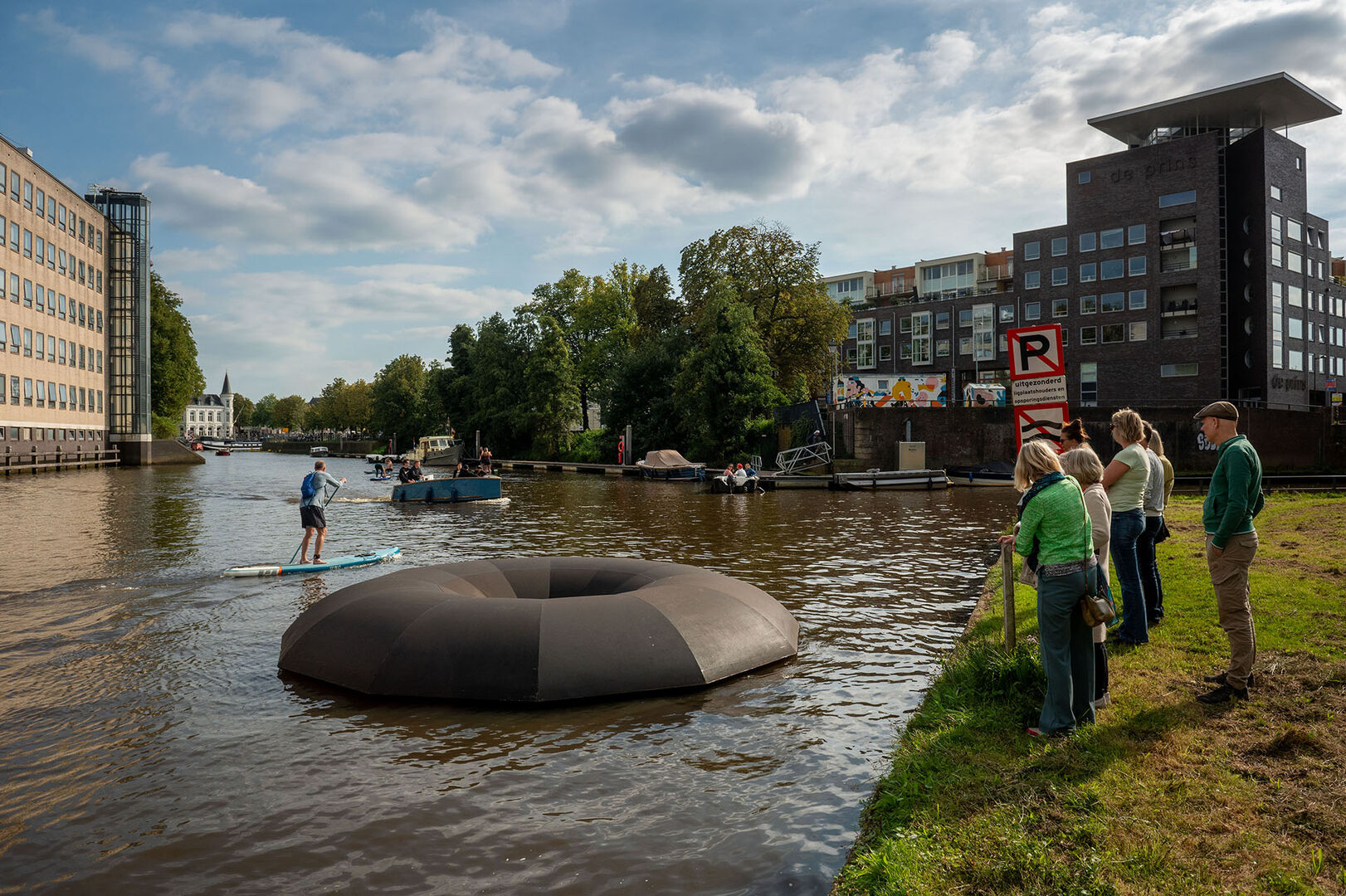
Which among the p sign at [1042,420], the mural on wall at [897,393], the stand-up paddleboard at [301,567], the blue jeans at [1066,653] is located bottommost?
the stand-up paddleboard at [301,567]

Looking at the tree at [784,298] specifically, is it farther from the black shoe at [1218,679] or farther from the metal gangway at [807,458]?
the black shoe at [1218,679]

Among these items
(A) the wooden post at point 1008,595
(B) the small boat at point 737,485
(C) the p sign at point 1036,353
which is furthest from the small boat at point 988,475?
(A) the wooden post at point 1008,595

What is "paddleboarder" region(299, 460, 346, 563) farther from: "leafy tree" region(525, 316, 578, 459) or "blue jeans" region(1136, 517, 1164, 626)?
"leafy tree" region(525, 316, 578, 459)

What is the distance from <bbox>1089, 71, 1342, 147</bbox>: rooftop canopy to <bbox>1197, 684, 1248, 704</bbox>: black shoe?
216 feet

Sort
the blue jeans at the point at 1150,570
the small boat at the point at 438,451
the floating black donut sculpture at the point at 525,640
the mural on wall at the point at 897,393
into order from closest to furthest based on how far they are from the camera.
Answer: the floating black donut sculpture at the point at 525,640 < the blue jeans at the point at 1150,570 < the mural on wall at the point at 897,393 < the small boat at the point at 438,451

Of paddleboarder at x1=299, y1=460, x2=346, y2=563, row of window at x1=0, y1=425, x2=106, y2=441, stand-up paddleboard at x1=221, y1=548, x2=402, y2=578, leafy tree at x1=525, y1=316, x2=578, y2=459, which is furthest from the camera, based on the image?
leafy tree at x1=525, y1=316, x2=578, y2=459

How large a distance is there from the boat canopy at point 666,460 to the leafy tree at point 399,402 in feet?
220

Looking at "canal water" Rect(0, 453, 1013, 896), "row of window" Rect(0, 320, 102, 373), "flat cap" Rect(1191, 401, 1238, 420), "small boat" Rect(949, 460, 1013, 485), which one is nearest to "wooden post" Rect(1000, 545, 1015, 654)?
"canal water" Rect(0, 453, 1013, 896)

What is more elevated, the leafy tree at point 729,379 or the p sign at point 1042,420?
the leafy tree at point 729,379

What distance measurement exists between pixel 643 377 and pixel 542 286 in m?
26.1

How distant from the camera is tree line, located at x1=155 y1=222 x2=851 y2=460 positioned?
52.8m

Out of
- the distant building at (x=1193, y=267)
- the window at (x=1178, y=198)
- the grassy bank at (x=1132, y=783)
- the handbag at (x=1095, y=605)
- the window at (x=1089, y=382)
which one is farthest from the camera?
the window at (x=1089, y=382)

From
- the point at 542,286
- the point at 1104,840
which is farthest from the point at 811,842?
the point at 542,286

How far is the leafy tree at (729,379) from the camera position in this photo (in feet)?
169
